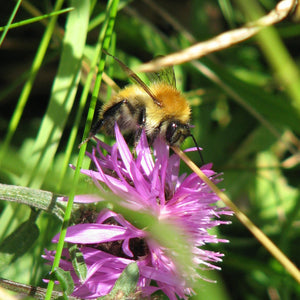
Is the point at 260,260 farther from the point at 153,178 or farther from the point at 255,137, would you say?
the point at 153,178

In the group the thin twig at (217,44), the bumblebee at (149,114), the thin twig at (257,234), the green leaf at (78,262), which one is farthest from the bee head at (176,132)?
the green leaf at (78,262)

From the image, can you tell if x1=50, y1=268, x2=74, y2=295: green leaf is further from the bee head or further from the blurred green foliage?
the blurred green foliage

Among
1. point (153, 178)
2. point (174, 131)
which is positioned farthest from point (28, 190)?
point (174, 131)

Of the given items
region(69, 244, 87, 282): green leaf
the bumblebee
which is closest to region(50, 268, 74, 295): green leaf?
region(69, 244, 87, 282): green leaf

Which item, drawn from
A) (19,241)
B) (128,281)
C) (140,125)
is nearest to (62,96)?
(140,125)

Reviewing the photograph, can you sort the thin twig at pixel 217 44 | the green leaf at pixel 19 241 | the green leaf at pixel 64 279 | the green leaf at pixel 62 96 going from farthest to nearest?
the thin twig at pixel 217 44 < the green leaf at pixel 62 96 < the green leaf at pixel 19 241 < the green leaf at pixel 64 279

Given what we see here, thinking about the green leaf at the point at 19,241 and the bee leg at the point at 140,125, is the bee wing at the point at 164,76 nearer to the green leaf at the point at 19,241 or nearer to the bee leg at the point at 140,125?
the bee leg at the point at 140,125

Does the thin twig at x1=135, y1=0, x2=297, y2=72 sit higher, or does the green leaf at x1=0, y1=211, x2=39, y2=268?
the thin twig at x1=135, y1=0, x2=297, y2=72
